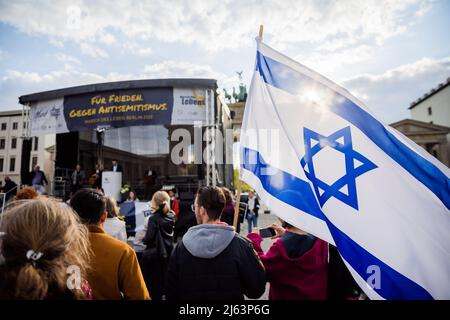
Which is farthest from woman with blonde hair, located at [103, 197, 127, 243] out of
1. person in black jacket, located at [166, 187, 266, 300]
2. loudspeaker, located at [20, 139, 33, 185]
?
loudspeaker, located at [20, 139, 33, 185]

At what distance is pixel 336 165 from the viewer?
229 centimetres

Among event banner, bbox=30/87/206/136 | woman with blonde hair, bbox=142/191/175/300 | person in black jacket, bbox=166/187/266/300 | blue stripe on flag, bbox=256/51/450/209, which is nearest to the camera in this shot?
person in black jacket, bbox=166/187/266/300

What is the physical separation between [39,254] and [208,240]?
3.43 ft

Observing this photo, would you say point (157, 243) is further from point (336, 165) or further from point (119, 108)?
point (119, 108)

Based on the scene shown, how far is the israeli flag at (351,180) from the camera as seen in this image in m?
1.88

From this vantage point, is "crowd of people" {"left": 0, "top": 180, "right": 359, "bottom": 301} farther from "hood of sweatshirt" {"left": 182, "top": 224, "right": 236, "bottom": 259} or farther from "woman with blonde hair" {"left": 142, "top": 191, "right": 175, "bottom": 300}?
"woman with blonde hair" {"left": 142, "top": 191, "right": 175, "bottom": 300}

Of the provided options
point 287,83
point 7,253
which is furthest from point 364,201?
point 7,253

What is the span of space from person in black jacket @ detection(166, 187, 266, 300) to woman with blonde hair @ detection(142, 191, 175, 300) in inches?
71.4

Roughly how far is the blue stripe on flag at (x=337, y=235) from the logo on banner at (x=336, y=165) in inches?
4.7

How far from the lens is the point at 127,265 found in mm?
1804

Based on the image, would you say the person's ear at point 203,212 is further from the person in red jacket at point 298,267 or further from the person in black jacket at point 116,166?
the person in black jacket at point 116,166

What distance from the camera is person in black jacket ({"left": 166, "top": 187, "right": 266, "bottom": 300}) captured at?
1874 mm

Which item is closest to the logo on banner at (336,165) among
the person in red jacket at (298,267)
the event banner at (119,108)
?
the person in red jacket at (298,267)

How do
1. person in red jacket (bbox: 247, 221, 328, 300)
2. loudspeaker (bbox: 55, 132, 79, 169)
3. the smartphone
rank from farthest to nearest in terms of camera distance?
loudspeaker (bbox: 55, 132, 79, 169) → the smartphone → person in red jacket (bbox: 247, 221, 328, 300)
